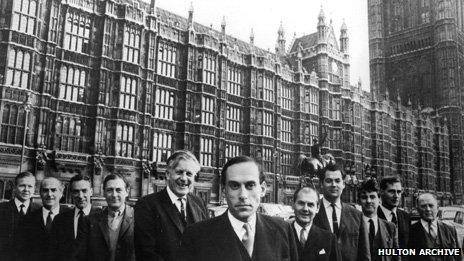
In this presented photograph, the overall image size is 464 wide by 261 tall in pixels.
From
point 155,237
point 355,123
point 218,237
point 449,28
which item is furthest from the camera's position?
point 449,28

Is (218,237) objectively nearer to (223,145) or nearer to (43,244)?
(43,244)

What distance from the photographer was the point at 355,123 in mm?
43438

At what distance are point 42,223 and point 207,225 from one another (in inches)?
157

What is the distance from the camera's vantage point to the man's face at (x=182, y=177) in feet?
16.3

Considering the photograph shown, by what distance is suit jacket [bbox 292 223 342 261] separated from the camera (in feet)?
15.4

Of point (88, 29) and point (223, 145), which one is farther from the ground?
point (88, 29)

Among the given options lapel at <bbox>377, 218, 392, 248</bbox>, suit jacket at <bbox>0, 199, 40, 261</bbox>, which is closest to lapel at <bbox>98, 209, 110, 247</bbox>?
suit jacket at <bbox>0, 199, 40, 261</bbox>

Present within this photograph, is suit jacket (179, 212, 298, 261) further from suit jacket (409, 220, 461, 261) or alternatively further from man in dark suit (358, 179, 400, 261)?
suit jacket (409, 220, 461, 261)

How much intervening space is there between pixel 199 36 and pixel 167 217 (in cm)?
2604

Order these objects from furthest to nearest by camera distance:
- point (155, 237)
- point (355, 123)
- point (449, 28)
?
point (449, 28) → point (355, 123) → point (155, 237)

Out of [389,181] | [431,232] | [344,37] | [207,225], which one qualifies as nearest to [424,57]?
[344,37]

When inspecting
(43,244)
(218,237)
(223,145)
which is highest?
(223,145)

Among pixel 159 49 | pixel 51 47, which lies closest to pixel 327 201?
pixel 51 47

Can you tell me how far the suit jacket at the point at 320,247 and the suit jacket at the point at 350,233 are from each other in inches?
32.0
